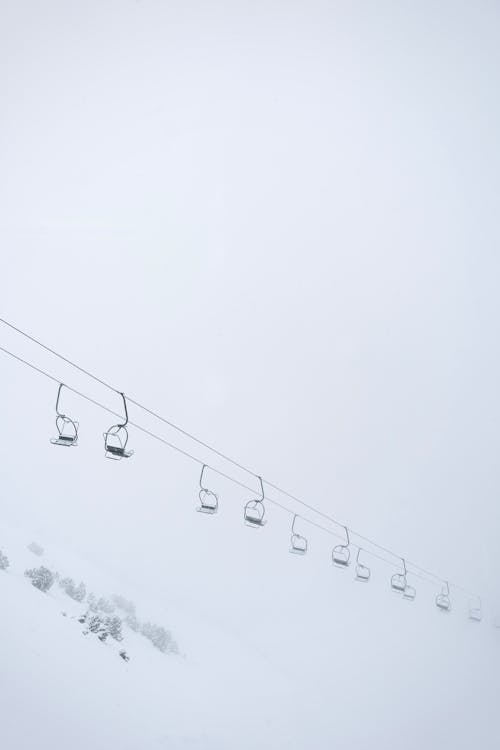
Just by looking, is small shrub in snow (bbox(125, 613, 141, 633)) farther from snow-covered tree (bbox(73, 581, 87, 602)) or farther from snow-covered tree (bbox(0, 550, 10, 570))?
snow-covered tree (bbox(0, 550, 10, 570))

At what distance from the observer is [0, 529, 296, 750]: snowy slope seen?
9695mm

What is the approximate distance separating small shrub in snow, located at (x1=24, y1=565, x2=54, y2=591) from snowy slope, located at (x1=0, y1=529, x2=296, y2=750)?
419 mm

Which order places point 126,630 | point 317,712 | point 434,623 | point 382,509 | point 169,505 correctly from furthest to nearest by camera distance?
1. point 169,505
2. point 382,509
3. point 434,623
4. point 126,630
5. point 317,712

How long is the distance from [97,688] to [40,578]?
7.32 metres

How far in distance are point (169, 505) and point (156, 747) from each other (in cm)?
6259

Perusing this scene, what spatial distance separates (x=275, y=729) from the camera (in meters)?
14.7

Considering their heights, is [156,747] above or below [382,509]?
below

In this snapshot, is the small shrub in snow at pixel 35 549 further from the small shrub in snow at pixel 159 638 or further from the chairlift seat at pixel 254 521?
the chairlift seat at pixel 254 521

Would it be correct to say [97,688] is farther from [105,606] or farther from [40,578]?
[105,606]

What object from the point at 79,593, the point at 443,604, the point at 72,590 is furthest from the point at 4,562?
the point at 443,604

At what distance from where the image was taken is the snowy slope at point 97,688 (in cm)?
970

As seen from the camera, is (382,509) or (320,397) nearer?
(382,509)

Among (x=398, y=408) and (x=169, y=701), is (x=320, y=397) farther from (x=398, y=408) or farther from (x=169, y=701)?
(x=169, y=701)

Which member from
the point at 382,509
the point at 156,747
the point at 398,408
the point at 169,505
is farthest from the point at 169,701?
the point at 398,408
